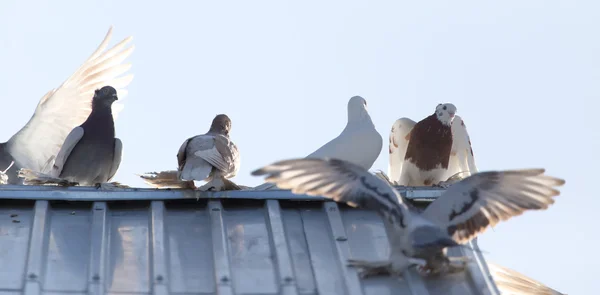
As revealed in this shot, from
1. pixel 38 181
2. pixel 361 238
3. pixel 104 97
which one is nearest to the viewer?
pixel 361 238

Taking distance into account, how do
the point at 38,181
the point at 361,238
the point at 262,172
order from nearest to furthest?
the point at 262,172 < the point at 361,238 < the point at 38,181

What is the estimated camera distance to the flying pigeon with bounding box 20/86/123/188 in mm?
14766

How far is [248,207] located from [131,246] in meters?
1.39

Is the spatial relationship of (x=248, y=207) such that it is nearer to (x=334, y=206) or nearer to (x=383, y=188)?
(x=334, y=206)

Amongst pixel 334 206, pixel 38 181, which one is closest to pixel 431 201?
pixel 334 206

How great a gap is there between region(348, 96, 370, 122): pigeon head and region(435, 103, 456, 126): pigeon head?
0.75 metres

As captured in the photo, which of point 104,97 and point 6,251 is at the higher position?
point 104,97

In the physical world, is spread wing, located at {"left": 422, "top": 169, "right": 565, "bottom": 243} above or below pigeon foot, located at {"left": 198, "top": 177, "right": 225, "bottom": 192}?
below

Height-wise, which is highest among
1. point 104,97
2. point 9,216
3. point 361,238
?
point 104,97

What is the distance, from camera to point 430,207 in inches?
494

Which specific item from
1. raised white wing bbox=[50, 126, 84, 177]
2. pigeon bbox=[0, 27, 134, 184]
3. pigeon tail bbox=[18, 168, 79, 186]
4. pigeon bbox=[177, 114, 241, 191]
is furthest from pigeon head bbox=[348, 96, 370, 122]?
pigeon bbox=[0, 27, 134, 184]

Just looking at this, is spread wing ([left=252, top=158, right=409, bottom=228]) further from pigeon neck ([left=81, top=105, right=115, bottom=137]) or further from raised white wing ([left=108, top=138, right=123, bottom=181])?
pigeon neck ([left=81, top=105, right=115, bottom=137])

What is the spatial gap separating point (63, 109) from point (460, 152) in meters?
5.07

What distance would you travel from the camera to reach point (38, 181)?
14.0 m
